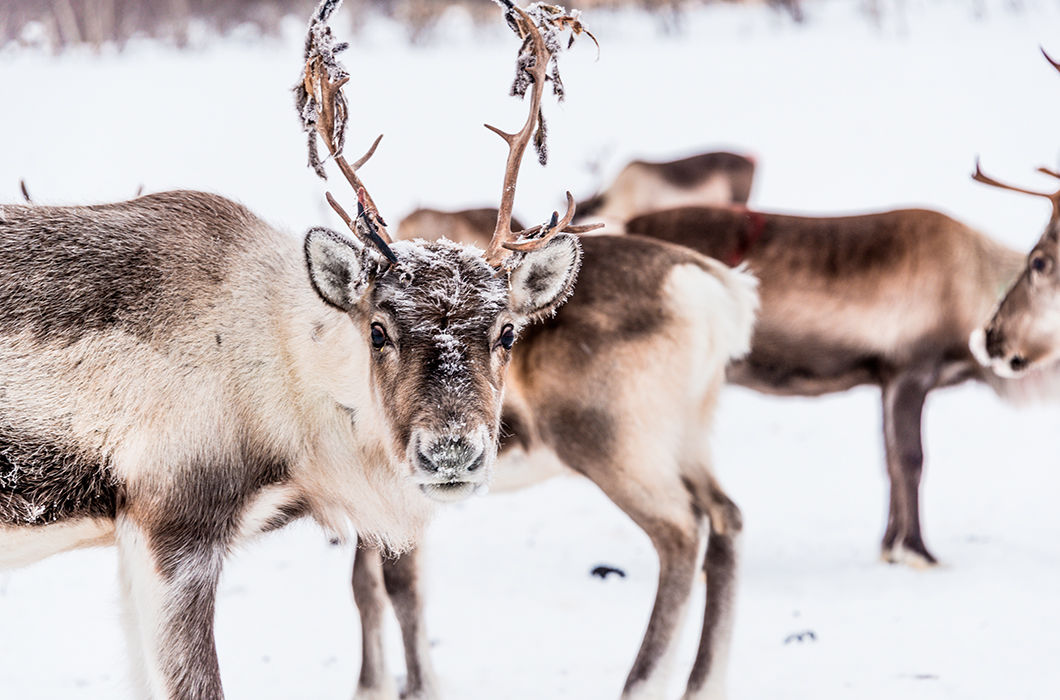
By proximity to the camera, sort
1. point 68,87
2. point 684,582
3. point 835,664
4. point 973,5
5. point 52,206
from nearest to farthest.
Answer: point 52,206
point 684,582
point 835,664
point 68,87
point 973,5

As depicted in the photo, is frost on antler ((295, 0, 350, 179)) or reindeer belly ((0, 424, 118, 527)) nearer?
reindeer belly ((0, 424, 118, 527))

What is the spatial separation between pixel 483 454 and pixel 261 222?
4.06 ft

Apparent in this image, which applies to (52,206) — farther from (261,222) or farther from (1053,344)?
(1053,344)

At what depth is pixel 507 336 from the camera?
324 cm

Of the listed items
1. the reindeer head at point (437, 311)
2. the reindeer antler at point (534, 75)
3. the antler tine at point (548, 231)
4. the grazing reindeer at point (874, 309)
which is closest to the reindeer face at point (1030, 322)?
the grazing reindeer at point (874, 309)

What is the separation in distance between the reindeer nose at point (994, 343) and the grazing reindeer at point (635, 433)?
1.98m

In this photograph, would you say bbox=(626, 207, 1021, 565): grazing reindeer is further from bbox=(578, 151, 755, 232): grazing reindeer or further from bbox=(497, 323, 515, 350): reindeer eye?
bbox=(578, 151, 755, 232): grazing reindeer

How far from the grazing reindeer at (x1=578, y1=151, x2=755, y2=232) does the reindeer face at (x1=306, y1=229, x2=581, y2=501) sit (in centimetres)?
698

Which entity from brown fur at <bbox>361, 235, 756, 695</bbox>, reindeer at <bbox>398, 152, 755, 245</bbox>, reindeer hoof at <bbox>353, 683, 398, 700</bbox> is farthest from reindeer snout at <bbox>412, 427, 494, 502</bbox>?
reindeer at <bbox>398, 152, 755, 245</bbox>

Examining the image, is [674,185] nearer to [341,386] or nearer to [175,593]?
[341,386]

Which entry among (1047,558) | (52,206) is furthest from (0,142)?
(1047,558)

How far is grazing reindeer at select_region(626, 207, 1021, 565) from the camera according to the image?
6.05 metres

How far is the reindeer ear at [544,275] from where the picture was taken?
A: 333 cm

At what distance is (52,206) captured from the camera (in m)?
3.43
